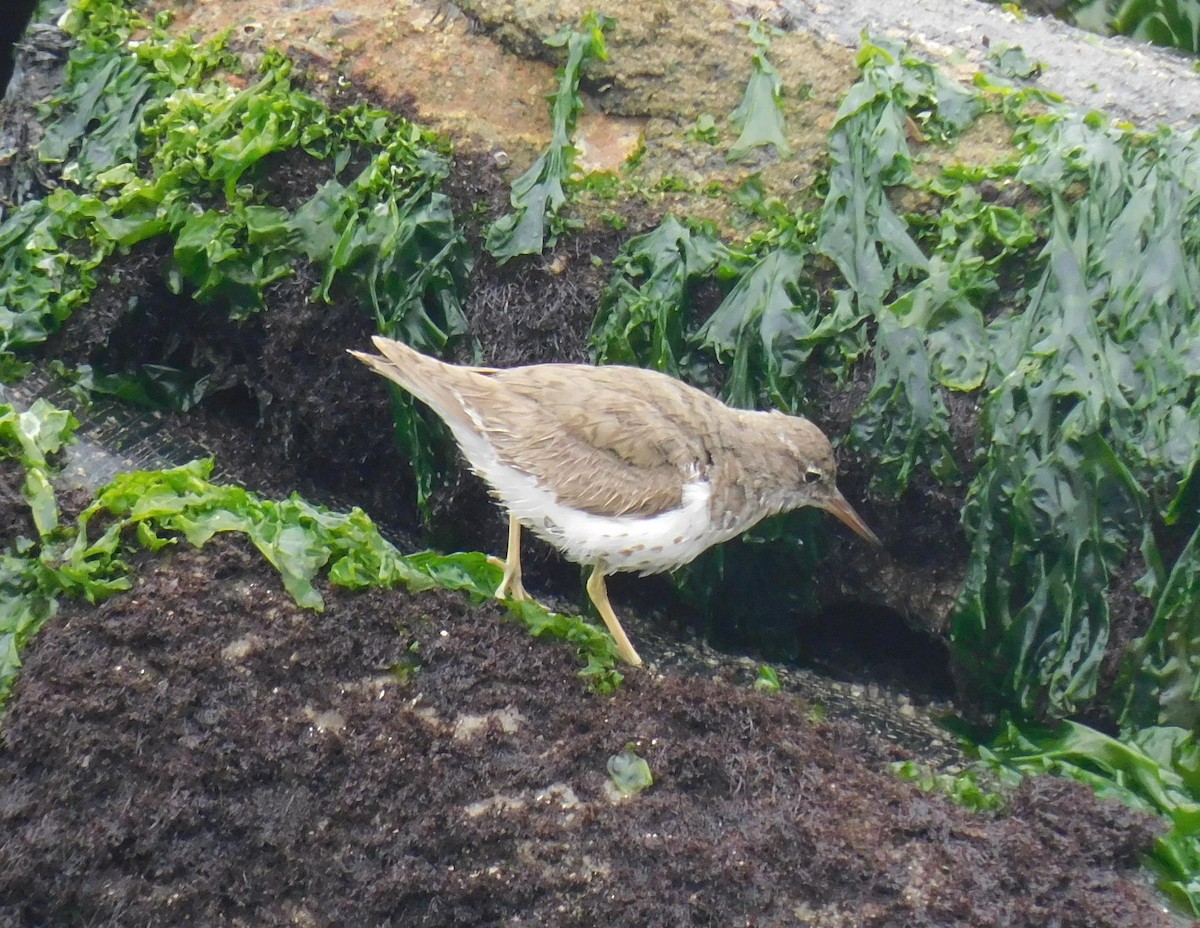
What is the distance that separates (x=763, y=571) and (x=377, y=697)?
2.02 metres

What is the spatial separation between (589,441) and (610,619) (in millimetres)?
731

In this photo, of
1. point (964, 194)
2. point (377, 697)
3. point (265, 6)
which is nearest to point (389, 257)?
point (265, 6)

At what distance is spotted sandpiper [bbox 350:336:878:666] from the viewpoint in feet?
14.1

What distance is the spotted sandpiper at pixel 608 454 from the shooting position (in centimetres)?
431

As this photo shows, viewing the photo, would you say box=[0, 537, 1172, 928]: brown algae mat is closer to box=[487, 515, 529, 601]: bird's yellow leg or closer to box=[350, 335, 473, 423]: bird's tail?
box=[487, 515, 529, 601]: bird's yellow leg

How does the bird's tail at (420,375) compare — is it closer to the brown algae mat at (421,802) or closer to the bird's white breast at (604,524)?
the bird's white breast at (604,524)

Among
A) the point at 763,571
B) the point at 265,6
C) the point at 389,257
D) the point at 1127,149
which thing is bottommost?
the point at 763,571

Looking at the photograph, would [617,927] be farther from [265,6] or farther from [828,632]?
[265,6]

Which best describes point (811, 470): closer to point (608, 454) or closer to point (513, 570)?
point (608, 454)

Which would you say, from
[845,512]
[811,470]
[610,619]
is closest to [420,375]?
[610,619]

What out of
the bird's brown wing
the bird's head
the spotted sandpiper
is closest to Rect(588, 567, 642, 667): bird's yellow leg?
the spotted sandpiper

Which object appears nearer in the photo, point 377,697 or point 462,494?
point 377,697

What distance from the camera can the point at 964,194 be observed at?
4.88 m

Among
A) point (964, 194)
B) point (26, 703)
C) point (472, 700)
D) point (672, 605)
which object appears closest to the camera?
point (26, 703)
